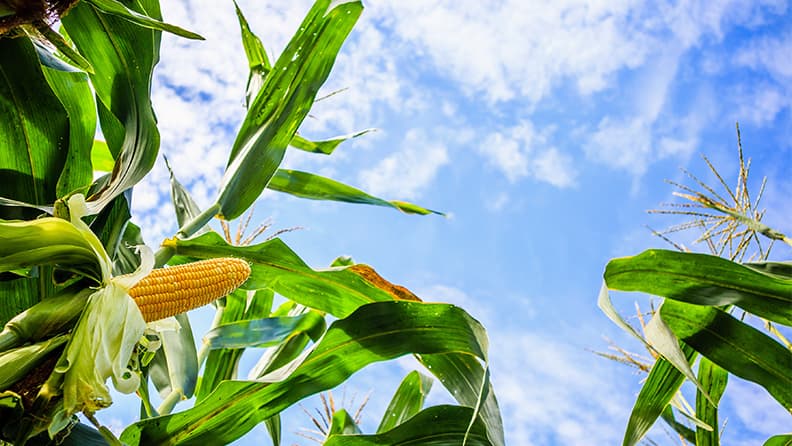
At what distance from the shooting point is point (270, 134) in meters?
1.08

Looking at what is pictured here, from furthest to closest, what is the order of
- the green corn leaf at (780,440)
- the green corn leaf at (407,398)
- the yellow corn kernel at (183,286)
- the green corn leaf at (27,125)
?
the green corn leaf at (407,398)
the green corn leaf at (780,440)
the green corn leaf at (27,125)
the yellow corn kernel at (183,286)

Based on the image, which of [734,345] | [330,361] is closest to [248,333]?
[330,361]

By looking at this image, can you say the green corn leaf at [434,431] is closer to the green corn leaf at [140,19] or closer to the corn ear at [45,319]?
the corn ear at [45,319]

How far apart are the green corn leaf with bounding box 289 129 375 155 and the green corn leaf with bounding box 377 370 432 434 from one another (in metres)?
0.59

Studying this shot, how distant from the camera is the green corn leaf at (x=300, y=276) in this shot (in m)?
0.98

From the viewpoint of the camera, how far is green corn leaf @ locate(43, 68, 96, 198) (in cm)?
92

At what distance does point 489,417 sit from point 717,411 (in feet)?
2.03

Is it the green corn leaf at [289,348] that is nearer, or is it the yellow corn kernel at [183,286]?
the yellow corn kernel at [183,286]

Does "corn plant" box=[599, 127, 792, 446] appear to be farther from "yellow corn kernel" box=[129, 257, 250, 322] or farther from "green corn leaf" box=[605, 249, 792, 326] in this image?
"yellow corn kernel" box=[129, 257, 250, 322]

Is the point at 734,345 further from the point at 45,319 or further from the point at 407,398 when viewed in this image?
the point at 45,319

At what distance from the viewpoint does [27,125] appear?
86cm

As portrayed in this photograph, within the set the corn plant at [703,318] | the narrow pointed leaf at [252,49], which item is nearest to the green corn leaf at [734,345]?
the corn plant at [703,318]

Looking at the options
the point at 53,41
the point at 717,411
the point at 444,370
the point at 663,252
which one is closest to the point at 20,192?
the point at 53,41

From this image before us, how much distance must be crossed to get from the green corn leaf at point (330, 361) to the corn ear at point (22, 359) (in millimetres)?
244
